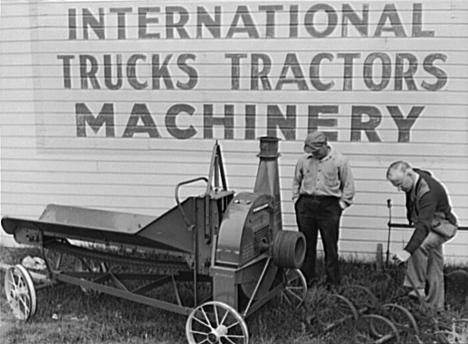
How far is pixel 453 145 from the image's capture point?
5.46 meters

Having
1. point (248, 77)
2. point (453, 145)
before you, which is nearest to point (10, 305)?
point (248, 77)

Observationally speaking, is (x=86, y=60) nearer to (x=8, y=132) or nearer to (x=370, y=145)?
(x=8, y=132)

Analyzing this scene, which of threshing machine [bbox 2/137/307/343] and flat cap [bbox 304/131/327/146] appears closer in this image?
threshing machine [bbox 2/137/307/343]

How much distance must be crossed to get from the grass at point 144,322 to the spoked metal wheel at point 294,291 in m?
0.06

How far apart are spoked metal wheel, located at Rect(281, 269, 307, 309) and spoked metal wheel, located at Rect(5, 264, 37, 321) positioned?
2.22 m

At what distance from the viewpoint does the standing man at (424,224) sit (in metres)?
4.04

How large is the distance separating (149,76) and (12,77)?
175 cm

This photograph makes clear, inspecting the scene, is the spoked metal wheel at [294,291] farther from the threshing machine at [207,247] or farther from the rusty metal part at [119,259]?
the rusty metal part at [119,259]

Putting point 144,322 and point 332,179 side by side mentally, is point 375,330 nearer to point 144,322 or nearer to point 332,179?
point 332,179

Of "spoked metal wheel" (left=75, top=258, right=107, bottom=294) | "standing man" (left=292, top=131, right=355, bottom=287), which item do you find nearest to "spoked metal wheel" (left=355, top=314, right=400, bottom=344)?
"standing man" (left=292, top=131, right=355, bottom=287)

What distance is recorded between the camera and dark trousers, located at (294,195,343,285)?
4.88 m

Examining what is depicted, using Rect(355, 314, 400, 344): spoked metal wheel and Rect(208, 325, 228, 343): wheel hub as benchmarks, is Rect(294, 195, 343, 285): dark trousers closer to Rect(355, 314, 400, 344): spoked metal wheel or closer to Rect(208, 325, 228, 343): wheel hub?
Rect(355, 314, 400, 344): spoked metal wheel

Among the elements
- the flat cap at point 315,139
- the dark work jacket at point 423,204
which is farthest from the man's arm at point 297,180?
the dark work jacket at point 423,204

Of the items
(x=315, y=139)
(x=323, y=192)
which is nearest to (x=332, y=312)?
(x=323, y=192)
